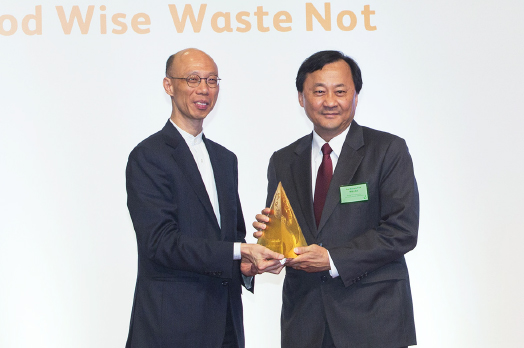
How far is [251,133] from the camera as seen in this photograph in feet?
14.0

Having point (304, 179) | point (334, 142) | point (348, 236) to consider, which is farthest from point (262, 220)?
point (334, 142)

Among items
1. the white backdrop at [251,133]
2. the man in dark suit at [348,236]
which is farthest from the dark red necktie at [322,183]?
the white backdrop at [251,133]

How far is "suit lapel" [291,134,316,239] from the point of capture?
2717mm

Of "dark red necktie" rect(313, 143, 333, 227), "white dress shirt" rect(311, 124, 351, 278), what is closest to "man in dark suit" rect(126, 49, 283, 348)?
"dark red necktie" rect(313, 143, 333, 227)

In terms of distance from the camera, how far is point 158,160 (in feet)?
9.07

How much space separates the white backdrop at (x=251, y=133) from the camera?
13.7 ft

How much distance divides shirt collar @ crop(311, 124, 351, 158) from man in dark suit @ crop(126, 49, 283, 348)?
48 centimetres

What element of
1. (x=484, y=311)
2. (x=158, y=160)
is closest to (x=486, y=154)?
(x=484, y=311)

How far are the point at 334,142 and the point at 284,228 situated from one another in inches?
20.7

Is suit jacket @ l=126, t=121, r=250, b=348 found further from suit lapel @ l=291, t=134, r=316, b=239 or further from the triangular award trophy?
suit lapel @ l=291, t=134, r=316, b=239

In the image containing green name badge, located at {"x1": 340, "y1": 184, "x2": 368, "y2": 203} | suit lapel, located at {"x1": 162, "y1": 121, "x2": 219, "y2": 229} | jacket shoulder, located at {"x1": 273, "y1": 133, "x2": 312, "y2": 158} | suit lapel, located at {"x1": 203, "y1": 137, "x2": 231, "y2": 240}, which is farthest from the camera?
jacket shoulder, located at {"x1": 273, "y1": 133, "x2": 312, "y2": 158}

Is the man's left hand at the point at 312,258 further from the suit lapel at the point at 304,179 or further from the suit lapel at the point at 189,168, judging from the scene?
the suit lapel at the point at 189,168

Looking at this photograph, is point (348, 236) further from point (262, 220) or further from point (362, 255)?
point (262, 220)

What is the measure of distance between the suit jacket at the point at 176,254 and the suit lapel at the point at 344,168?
1.55 feet
